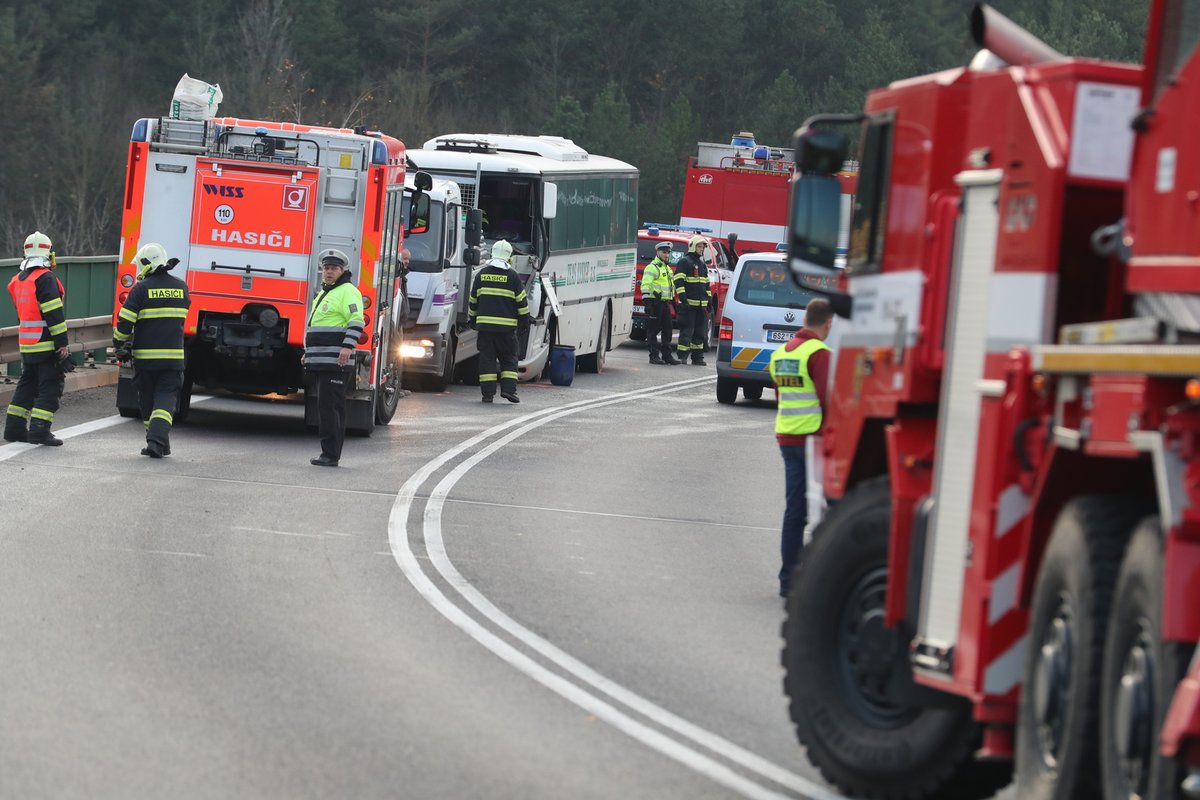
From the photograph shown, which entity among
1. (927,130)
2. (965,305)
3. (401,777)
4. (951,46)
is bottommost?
(401,777)

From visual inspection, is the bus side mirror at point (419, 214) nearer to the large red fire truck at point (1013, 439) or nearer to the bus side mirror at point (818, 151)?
the large red fire truck at point (1013, 439)

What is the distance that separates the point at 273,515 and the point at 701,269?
20.0 metres

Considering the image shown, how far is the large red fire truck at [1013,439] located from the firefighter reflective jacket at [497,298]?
52.9 feet

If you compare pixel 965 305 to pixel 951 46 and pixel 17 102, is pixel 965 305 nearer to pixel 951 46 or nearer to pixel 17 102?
pixel 17 102

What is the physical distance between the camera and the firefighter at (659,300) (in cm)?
3300

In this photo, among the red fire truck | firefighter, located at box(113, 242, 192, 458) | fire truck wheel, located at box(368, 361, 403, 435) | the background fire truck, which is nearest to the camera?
firefighter, located at box(113, 242, 192, 458)

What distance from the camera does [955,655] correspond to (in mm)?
6516

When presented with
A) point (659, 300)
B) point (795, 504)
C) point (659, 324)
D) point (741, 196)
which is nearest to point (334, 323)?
point (795, 504)

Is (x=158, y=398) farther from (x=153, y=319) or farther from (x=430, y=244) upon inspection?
(x=430, y=244)

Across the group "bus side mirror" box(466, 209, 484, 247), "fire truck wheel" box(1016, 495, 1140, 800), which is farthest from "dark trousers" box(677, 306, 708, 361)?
"fire truck wheel" box(1016, 495, 1140, 800)

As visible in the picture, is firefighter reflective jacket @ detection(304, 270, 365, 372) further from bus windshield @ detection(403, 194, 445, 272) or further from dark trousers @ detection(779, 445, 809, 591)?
bus windshield @ detection(403, 194, 445, 272)

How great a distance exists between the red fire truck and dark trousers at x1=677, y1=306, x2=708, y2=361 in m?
13.2

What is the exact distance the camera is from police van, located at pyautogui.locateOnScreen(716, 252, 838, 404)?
25.4 meters

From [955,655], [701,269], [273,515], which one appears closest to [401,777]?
[955,655]
